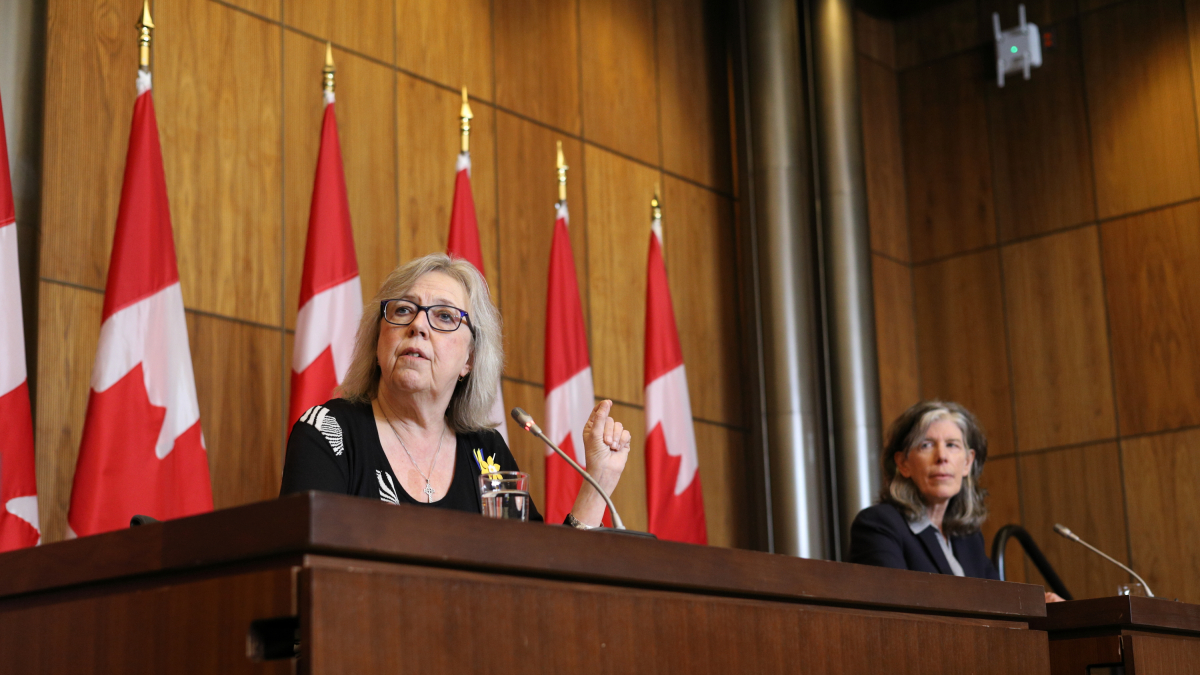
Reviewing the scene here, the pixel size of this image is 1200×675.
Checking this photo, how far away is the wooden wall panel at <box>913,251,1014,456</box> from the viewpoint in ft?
22.1

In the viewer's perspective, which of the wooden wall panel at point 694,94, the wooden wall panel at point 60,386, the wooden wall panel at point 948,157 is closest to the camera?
the wooden wall panel at point 60,386

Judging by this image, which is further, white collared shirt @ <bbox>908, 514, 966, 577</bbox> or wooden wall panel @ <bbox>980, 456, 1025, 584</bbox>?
wooden wall panel @ <bbox>980, 456, 1025, 584</bbox>

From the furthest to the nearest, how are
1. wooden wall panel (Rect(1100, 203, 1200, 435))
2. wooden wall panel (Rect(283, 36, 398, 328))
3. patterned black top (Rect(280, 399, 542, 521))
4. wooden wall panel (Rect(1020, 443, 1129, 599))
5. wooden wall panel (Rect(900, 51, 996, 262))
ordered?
wooden wall panel (Rect(900, 51, 996, 262))
wooden wall panel (Rect(1020, 443, 1129, 599))
wooden wall panel (Rect(1100, 203, 1200, 435))
wooden wall panel (Rect(283, 36, 398, 328))
patterned black top (Rect(280, 399, 542, 521))

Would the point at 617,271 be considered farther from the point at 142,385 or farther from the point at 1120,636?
the point at 1120,636

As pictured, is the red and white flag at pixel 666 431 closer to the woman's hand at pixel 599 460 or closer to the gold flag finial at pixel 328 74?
the gold flag finial at pixel 328 74

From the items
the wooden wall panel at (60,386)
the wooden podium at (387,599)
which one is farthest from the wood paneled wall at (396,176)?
the wooden podium at (387,599)

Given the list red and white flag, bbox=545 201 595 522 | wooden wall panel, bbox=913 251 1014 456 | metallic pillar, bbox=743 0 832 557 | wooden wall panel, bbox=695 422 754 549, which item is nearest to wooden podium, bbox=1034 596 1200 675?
red and white flag, bbox=545 201 595 522

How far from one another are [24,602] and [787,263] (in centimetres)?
510

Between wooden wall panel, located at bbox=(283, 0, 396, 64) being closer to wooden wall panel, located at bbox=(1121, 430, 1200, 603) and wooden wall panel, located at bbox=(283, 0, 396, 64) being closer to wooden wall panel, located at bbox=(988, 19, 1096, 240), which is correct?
wooden wall panel, located at bbox=(988, 19, 1096, 240)

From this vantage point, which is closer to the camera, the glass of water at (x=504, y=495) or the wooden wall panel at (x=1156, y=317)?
the glass of water at (x=504, y=495)

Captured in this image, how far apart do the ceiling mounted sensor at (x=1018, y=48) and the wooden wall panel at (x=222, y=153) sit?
400cm

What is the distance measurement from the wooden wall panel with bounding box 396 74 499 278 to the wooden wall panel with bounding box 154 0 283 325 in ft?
1.95


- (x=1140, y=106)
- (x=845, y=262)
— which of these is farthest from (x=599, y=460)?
(x=1140, y=106)

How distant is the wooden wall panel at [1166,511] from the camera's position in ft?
19.4
